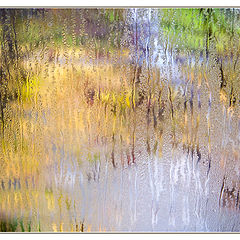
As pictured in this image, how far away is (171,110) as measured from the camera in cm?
154

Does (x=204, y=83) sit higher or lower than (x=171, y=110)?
higher

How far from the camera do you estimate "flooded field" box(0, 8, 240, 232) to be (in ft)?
5.00

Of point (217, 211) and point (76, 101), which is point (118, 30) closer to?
point (76, 101)

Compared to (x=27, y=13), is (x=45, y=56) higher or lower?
lower

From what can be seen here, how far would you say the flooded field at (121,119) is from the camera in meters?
1.53

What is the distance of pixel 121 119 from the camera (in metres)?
1.55

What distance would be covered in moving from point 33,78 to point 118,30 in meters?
0.47

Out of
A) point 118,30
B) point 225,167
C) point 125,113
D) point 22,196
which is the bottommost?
point 22,196

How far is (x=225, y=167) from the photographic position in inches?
61.1

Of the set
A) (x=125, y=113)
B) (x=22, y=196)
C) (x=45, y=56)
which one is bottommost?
(x=22, y=196)
